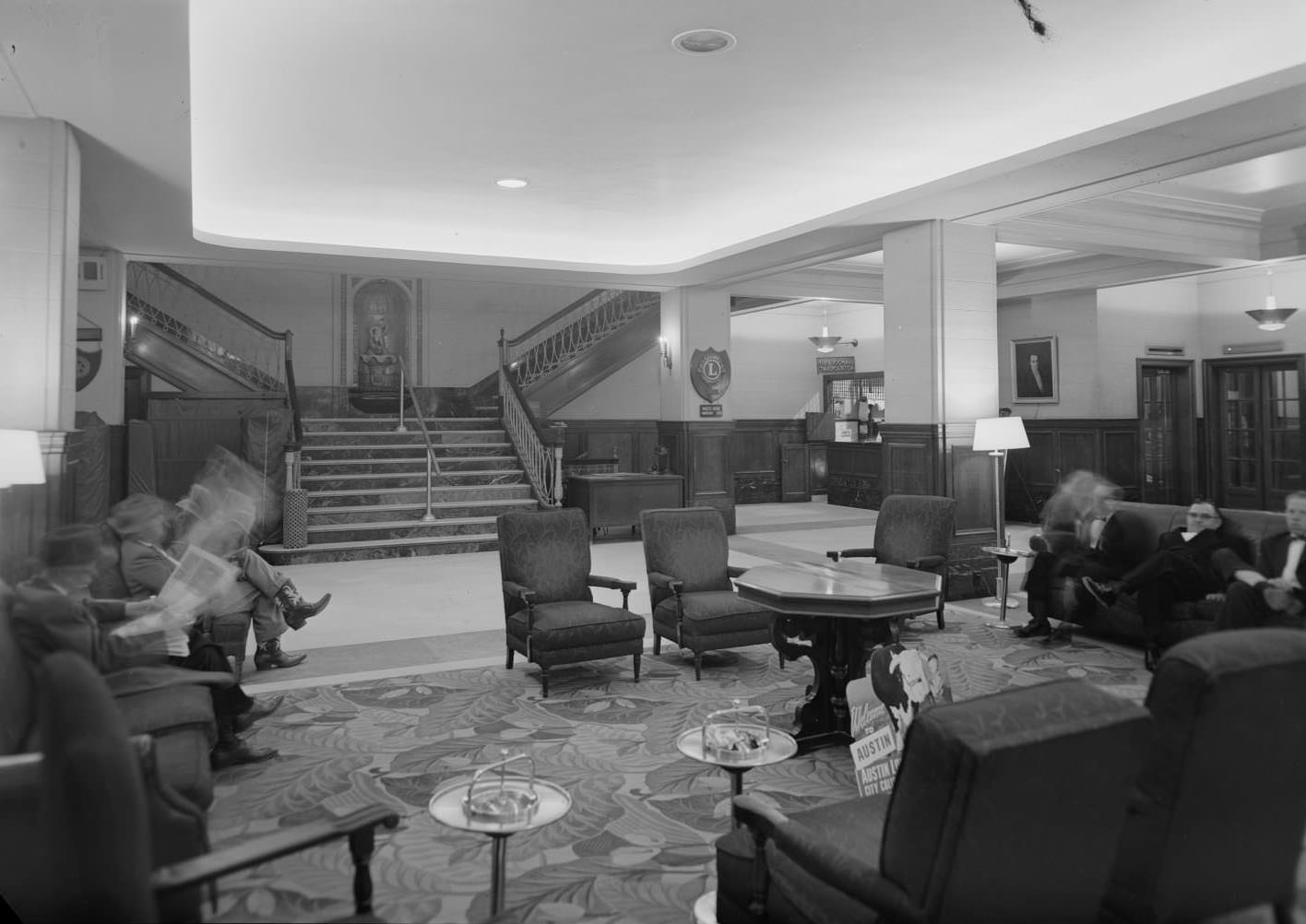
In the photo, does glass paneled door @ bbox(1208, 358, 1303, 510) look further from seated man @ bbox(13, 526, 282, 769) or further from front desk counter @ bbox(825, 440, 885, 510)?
seated man @ bbox(13, 526, 282, 769)

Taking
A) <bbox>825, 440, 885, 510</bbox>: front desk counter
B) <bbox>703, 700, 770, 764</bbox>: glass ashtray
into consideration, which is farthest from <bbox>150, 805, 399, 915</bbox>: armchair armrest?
<bbox>825, 440, 885, 510</bbox>: front desk counter

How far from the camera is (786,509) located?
1330 centimetres

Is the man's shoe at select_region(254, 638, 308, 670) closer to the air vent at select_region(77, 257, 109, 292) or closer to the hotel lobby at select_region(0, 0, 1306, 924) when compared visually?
the hotel lobby at select_region(0, 0, 1306, 924)

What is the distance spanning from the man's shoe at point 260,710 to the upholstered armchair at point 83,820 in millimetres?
3022

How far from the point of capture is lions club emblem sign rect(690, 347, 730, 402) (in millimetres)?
10617

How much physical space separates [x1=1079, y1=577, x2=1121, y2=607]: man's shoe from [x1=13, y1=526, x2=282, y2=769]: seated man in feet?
16.8

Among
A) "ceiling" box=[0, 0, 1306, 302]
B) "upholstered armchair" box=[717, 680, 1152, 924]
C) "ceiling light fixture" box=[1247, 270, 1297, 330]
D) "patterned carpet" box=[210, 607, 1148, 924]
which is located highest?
"ceiling" box=[0, 0, 1306, 302]

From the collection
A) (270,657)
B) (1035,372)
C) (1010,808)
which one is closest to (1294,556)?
(1010,808)

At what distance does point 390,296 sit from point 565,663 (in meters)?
10.3

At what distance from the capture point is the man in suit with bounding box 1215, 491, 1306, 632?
53.7 inches

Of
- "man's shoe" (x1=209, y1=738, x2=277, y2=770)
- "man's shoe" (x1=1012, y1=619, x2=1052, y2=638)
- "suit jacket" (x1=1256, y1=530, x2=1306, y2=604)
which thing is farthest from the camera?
"man's shoe" (x1=1012, y1=619, x2=1052, y2=638)

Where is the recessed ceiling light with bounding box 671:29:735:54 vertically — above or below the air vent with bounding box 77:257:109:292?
above

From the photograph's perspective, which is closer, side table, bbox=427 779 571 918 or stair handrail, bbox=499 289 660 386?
side table, bbox=427 779 571 918

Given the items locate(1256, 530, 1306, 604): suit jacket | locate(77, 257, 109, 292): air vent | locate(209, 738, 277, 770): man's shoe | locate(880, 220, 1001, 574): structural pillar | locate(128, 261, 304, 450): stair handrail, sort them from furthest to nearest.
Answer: locate(128, 261, 304, 450): stair handrail → locate(77, 257, 109, 292): air vent → locate(880, 220, 1001, 574): structural pillar → locate(209, 738, 277, 770): man's shoe → locate(1256, 530, 1306, 604): suit jacket
